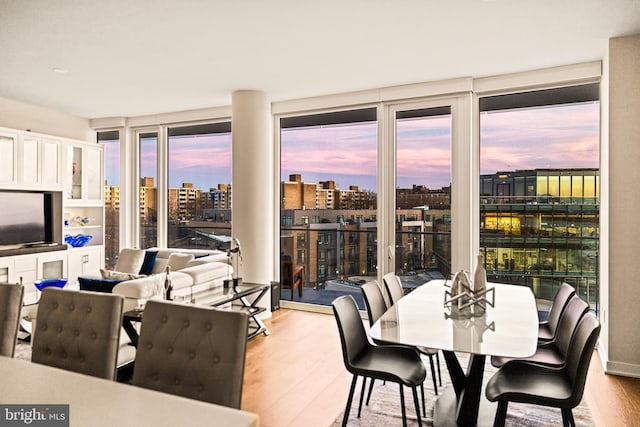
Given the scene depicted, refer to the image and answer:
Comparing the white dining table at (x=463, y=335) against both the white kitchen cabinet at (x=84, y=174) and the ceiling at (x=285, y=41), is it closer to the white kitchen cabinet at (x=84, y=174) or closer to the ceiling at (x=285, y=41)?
the ceiling at (x=285, y=41)

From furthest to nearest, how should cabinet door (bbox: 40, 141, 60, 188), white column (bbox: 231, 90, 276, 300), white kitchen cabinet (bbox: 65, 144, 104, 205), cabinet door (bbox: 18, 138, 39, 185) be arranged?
white kitchen cabinet (bbox: 65, 144, 104, 205) < cabinet door (bbox: 40, 141, 60, 188) < cabinet door (bbox: 18, 138, 39, 185) < white column (bbox: 231, 90, 276, 300)

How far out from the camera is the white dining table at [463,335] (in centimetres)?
215

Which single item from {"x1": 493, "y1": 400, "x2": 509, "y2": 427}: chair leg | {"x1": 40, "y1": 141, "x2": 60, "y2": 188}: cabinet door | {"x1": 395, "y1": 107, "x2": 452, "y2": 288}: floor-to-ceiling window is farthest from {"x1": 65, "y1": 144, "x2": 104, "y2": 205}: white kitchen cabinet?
{"x1": 493, "y1": 400, "x2": 509, "y2": 427}: chair leg

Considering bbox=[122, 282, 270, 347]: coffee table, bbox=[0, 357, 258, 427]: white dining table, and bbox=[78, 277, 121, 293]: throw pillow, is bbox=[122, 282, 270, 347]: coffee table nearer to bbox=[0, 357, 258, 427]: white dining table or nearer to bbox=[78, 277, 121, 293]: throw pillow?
bbox=[78, 277, 121, 293]: throw pillow

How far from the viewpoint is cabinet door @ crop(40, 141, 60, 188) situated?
6.09 metres

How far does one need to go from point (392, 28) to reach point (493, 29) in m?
0.79

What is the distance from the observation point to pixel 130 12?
3.13 metres

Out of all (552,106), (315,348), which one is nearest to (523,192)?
(552,106)

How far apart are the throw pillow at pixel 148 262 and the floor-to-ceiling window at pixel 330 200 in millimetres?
1707

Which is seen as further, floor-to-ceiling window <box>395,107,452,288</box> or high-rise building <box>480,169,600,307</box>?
floor-to-ceiling window <box>395,107,452,288</box>

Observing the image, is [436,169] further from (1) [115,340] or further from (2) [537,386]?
(1) [115,340]

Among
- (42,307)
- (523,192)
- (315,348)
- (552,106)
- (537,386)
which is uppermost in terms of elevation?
(552,106)

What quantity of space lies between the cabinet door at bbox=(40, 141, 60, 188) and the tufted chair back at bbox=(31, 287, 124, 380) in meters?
4.86

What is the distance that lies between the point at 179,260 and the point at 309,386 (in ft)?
9.17
